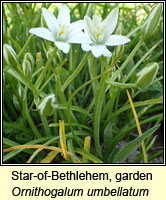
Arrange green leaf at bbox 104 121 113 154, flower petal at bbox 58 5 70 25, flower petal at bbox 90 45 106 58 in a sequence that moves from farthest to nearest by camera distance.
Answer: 1. green leaf at bbox 104 121 113 154
2. flower petal at bbox 58 5 70 25
3. flower petal at bbox 90 45 106 58

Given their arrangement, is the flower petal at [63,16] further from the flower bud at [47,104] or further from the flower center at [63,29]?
the flower bud at [47,104]

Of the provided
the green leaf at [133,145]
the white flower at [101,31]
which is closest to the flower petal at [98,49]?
the white flower at [101,31]

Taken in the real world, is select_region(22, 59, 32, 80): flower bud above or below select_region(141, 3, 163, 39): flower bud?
below

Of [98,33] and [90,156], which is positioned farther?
[90,156]

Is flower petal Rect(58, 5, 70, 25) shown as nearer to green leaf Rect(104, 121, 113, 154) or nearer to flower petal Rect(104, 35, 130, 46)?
flower petal Rect(104, 35, 130, 46)

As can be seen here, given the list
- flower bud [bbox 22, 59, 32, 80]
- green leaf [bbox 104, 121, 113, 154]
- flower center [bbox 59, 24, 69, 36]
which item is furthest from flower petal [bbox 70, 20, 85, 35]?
green leaf [bbox 104, 121, 113, 154]

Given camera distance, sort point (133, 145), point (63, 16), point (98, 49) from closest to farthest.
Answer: point (98, 49) → point (63, 16) → point (133, 145)

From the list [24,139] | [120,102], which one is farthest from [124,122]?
[24,139]

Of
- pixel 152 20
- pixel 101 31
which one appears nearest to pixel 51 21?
pixel 101 31

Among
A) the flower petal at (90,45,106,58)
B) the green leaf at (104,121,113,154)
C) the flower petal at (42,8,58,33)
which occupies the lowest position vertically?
the green leaf at (104,121,113,154)

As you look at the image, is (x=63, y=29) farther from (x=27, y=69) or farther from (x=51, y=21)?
(x=27, y=69)
